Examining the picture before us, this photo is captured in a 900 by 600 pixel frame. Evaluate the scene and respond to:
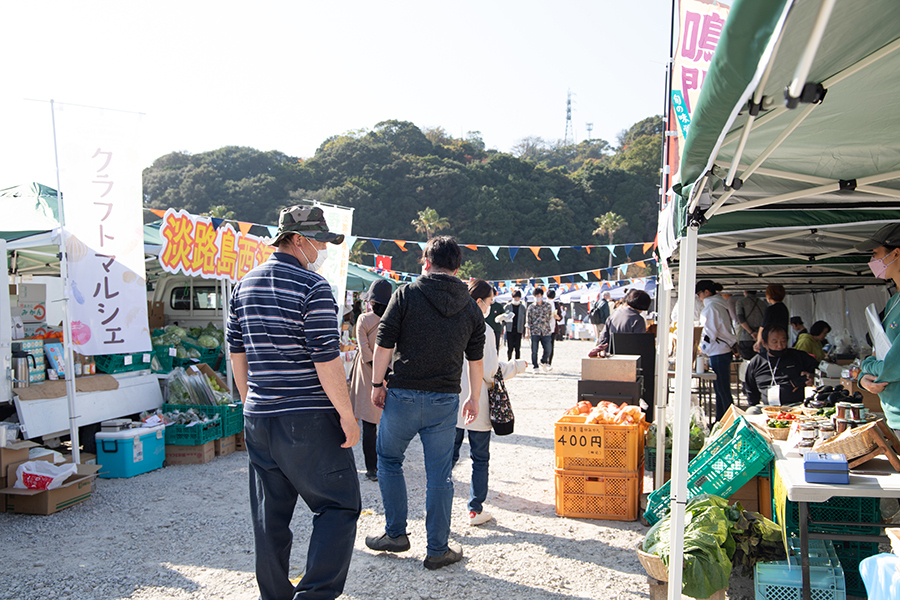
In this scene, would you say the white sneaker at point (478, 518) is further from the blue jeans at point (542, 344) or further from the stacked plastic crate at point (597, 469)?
the blue jeans at point (542, 344)

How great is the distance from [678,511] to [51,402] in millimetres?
5557

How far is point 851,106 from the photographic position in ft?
6.95

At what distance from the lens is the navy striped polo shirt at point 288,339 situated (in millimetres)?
2725

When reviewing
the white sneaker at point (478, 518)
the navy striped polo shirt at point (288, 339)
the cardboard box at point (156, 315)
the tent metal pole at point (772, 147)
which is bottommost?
the white sneaker at point (478, 518)

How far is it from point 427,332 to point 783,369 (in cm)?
415

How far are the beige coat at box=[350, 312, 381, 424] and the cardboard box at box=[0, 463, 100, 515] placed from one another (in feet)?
7.79

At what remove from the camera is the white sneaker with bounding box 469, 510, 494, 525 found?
4.57 metres

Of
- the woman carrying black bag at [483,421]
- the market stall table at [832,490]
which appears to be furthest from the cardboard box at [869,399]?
the woman carrying black bag at [483,421]

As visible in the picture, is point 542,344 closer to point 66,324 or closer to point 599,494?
point 599,494

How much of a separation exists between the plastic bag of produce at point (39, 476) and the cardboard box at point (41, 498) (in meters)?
0.04

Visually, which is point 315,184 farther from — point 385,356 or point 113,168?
point 385,356

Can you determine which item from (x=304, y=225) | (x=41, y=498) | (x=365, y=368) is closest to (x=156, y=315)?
(x=41, y=498)

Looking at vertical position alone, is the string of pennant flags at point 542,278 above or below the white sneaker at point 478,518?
above

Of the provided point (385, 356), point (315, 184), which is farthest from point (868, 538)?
point (315, 184)
